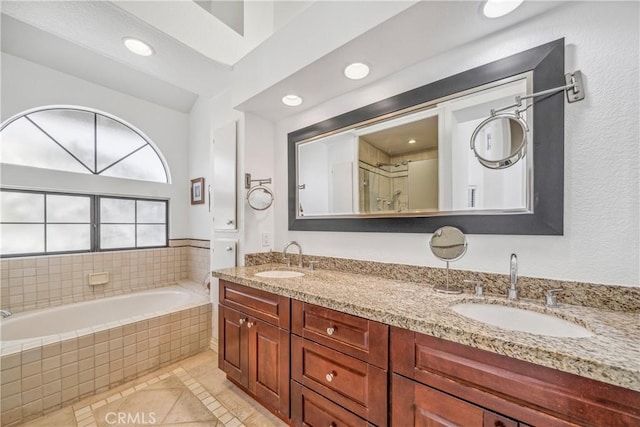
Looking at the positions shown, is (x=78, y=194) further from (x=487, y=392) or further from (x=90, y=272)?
(x=487, y=392)

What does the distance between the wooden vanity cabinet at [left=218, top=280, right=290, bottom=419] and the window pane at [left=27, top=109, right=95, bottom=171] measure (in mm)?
2312

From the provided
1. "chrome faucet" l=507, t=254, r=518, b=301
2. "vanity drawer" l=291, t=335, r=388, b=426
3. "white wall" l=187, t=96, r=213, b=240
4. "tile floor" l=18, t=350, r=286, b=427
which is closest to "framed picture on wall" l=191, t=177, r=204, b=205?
"white wall" l=187, t=96, r=213, b=240

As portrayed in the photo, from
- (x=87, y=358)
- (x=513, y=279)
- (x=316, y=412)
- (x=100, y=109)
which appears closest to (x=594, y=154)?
(x=513, y=279)

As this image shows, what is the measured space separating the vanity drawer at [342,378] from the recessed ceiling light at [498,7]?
1638 mm

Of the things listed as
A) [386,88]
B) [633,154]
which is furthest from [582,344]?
[386,88]

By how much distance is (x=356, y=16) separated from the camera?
1272mm

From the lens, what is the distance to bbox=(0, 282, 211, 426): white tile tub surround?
1.53 metres

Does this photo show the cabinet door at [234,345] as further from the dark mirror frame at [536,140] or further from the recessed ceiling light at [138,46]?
the recessed ceiling light at [138,46]

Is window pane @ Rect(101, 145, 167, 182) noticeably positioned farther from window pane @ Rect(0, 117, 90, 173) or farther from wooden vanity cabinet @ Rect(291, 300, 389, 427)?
wooden vanity cabinet @ Rect(291, 300, 389, 427)

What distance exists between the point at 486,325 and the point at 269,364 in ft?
3.96

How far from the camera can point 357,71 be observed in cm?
157

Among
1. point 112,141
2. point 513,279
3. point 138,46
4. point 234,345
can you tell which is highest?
point 138,46

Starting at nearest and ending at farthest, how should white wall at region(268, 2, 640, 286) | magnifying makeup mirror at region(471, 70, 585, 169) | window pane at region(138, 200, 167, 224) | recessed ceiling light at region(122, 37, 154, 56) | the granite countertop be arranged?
1. the granite countertop
2. white wall at region(268, 2, 640, 286)
3. magnifying makeup mirror at region(471, 70, 585, 169)
4. recessed ceiling light at region(122, 37, 154, 56)
5. window pane at region(138, 200, 167, 224)

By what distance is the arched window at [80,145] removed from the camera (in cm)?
228
